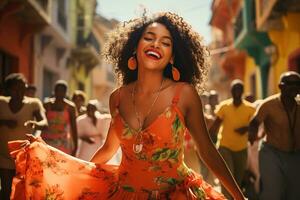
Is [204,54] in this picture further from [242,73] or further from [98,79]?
[98,79]

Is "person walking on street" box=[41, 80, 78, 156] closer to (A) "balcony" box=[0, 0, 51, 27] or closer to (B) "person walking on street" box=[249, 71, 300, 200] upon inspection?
(B) "person walking on street" box=[249, 71, 300, 200]

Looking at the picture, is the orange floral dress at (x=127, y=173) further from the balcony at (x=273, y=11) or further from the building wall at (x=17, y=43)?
the building wall at (x=17, y=43)

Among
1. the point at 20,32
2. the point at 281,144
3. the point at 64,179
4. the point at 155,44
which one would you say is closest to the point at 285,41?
the point at 20,32

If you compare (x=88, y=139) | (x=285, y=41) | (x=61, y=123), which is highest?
(x=285, y=41)

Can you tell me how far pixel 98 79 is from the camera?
44.7 m

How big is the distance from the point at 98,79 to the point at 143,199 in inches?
1672

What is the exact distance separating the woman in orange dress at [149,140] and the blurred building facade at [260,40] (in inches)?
382

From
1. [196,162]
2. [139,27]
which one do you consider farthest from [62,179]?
[196,162]

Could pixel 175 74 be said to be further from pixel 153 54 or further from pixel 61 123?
pixel 61 123

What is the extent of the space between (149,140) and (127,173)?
0.21 meters

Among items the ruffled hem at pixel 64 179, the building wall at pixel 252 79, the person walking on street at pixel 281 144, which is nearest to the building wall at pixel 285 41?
the building wall at pixel 252 79

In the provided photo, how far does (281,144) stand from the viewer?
5273 mm

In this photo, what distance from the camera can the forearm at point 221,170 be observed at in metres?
2.60

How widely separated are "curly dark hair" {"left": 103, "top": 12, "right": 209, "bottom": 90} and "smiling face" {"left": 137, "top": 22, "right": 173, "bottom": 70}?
0.14ft
